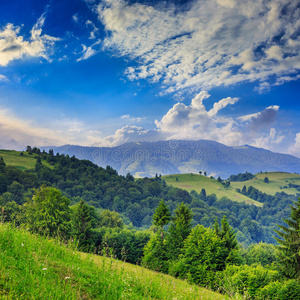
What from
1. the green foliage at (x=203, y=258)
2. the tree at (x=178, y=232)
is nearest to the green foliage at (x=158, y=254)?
the tree at (x=178, y=232)

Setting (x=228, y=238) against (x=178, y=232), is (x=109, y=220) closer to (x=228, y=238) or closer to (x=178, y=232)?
(x=178, y=232)

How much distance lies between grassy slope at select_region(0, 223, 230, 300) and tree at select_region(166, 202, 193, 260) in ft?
145

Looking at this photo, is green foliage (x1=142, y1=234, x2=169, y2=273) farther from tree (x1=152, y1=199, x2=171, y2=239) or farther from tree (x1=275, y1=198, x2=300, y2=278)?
tree (x1=275, y1=198, x2=300, y2=278)

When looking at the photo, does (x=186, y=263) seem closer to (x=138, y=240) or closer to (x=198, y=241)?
(x=198, y=241)

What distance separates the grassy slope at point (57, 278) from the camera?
497 centimetres

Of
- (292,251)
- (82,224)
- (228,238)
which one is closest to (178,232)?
(228,238)

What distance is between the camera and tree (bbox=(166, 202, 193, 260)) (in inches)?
1911

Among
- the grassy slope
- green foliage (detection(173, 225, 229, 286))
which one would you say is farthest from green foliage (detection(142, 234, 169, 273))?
the grassy slope

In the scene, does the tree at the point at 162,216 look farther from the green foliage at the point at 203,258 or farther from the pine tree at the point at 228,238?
the pine tree at the point at 228,238

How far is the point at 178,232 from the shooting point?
164 feet

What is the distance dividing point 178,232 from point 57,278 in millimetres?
47833

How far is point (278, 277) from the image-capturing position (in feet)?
101

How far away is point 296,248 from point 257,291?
922 centimetres

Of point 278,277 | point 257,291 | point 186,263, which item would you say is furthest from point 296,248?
point 186,263
